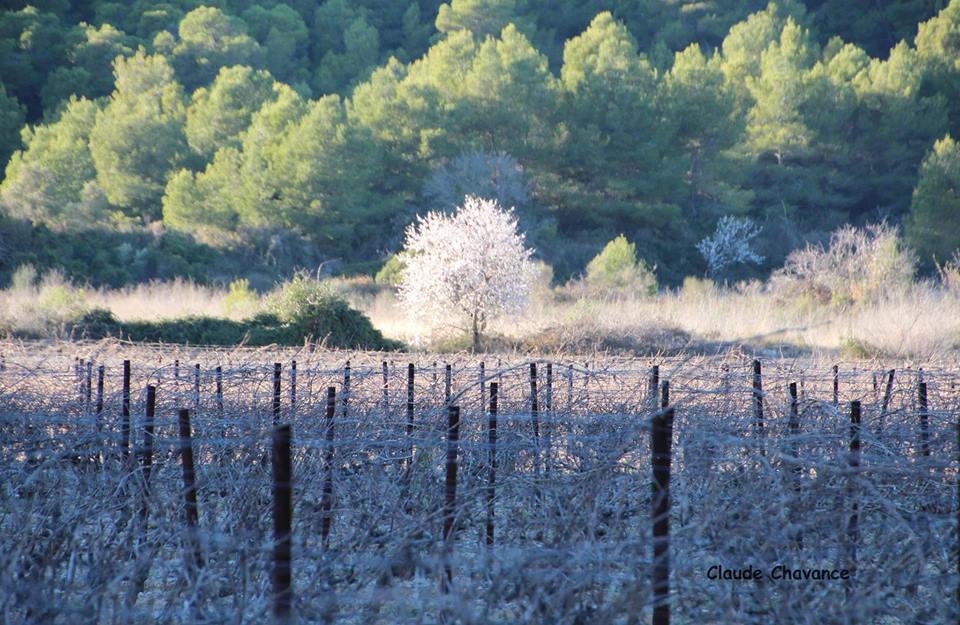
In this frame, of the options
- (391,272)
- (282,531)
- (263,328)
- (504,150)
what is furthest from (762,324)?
(282,531)

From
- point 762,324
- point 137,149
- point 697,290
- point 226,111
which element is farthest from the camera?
point 226,111

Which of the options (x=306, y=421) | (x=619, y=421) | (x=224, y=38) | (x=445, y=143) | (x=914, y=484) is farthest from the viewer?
(x=224, y=38)

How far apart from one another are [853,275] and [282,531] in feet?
71.5

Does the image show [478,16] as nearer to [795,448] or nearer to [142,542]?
[795,448]

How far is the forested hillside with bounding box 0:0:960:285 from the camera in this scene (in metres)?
30.7

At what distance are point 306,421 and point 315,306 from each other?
38.1ft

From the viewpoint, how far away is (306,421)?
6.67 m

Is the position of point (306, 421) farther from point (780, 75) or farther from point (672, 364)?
point (780, 75)

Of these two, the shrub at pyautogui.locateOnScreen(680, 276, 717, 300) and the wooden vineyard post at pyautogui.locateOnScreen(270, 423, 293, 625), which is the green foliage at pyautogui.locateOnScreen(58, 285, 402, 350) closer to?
the shrub at pyautogui.locateOnScreen(680, 276, 717, 300)

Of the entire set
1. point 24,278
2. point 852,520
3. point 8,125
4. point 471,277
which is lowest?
point 852,520

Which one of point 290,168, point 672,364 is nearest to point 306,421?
point 672,364

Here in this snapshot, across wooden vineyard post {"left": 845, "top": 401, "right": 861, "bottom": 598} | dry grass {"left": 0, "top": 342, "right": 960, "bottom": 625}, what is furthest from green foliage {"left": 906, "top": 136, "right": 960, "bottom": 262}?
wooden vineyard post {"left": 845, "top": 401, "right": 861, "bottom": 598}

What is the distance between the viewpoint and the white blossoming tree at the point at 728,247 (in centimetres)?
3131

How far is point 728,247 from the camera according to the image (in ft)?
103
